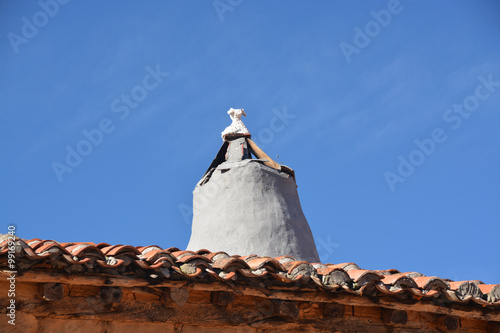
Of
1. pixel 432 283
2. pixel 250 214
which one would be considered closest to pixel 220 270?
pixel 432 283

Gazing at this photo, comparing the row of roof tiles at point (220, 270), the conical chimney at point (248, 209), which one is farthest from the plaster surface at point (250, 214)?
the row of roof tiles at point (220, 270)

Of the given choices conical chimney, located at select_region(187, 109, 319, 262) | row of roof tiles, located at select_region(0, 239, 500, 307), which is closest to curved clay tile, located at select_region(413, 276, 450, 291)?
row of roof tiles, located at select_region(0, 239, 500, 307)

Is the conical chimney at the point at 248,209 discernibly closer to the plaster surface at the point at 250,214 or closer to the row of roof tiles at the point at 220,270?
the plaster surface at the point at 250,214

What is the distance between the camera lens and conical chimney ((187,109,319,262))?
7.88 m

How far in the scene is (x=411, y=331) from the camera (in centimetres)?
545

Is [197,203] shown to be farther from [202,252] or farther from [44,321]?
[44,321]

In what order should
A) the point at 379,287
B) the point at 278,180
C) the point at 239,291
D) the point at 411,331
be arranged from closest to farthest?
1. the point at 239,291
2. the point at 379,287
3. the point at 411,331
4. the point at 278,180

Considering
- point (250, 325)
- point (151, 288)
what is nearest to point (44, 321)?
point (151, 288)

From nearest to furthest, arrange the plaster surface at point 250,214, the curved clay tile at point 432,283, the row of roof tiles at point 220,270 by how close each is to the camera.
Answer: the row of roof tiles at point 220,270
the curved clay tile at point 432,283
the plaster surface at point 250,214

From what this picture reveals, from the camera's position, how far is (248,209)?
26.6 ft

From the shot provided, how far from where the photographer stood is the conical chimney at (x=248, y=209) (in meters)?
7.88

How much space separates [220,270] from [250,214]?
3518 millimetres

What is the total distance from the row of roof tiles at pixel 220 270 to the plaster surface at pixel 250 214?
2.68 meters

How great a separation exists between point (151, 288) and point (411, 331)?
2.49 metres
